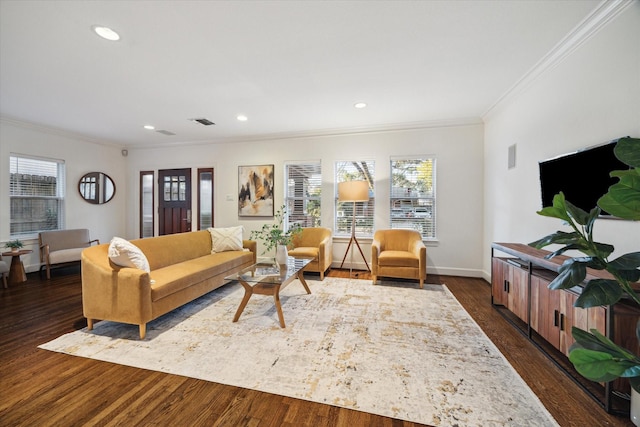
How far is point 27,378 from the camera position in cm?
186

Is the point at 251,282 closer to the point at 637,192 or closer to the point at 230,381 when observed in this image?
the point at 230,381

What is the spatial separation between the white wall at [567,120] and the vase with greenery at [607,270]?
1093 mm

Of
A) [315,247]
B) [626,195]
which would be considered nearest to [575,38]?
[626,195]

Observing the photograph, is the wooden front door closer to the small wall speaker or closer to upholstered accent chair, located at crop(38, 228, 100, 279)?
upholstered accent chair, located at crop(38, 228, 100, 279)

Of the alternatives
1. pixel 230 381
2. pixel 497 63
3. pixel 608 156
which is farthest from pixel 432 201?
pixel 230 381

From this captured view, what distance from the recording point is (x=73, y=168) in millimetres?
5336

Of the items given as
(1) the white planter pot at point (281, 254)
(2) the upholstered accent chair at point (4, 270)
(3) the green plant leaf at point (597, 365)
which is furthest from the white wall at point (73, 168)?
(3) the green plant leaf at point (597, 365)

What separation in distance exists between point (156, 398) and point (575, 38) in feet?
14.1

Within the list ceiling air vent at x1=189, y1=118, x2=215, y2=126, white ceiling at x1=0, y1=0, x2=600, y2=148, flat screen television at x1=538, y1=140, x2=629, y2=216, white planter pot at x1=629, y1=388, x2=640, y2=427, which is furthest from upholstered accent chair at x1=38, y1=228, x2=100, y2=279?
flat screen television at x1=538, y1=140, x2=629, y2=216

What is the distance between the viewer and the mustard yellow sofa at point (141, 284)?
239 cm

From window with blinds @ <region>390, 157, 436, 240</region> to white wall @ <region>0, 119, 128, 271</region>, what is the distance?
6326mm

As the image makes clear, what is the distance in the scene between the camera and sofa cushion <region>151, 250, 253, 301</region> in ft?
8.54

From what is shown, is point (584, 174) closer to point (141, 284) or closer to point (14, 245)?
point (141, 284)

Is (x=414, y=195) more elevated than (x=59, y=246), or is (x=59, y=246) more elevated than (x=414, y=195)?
(x=414, y=195)
